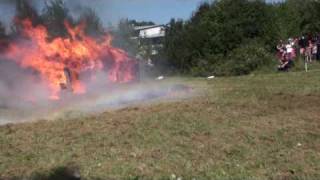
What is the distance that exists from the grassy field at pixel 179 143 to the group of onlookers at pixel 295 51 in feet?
50.1

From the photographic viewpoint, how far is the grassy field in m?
7.98

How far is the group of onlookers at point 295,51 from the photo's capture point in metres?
28.0

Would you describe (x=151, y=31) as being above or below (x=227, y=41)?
above

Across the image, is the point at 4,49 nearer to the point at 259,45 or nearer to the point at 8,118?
the point at 8,118

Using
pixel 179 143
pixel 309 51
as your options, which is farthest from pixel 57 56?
pixel 309 51

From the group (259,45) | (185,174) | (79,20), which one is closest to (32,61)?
(79,20)

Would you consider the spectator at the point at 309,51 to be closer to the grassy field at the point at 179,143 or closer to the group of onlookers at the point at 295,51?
the group of onlookers at the point at 295,51

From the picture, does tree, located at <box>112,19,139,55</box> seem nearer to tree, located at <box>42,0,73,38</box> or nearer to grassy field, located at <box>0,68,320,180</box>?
tree, located at <box>42,0,73,38</box>

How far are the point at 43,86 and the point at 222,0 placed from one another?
18.0m

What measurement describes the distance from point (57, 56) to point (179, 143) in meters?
9.26

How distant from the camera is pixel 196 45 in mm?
34156

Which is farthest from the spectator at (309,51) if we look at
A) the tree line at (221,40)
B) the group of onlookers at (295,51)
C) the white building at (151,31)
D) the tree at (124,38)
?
the white building at (151,31)

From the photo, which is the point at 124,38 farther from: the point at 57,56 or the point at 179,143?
the point at 179,143

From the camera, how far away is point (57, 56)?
17.9 meters
